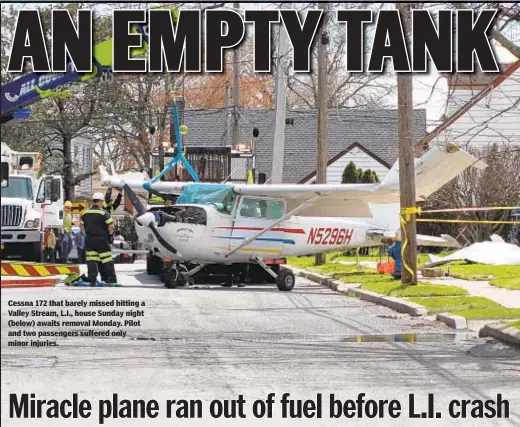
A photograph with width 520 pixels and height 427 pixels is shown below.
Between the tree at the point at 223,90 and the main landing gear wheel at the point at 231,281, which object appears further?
the tree at the point at 223,90

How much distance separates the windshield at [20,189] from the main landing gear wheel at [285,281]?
32.5 feet

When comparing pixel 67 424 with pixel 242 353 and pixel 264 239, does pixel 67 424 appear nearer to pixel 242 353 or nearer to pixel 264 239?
pixel 242 353

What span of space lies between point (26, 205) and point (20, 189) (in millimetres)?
1399

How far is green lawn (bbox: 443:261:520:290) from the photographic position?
2305 centimetres

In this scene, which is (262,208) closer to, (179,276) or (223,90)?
(179,276)

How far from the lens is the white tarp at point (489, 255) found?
29.5 metres

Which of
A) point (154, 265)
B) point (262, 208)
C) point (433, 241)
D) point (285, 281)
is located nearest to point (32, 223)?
point (154, 265)

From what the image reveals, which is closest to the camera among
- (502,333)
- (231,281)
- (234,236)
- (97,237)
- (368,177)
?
(502,333)

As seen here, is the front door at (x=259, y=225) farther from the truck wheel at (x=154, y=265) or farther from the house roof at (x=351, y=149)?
the house roof at (x=351, y=149)

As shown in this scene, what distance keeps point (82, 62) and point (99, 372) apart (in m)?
4.68

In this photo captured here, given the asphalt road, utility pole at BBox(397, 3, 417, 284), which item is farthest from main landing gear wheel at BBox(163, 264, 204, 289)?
the asphalt road

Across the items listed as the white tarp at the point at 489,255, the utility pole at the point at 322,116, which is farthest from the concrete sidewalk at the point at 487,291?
the utility pole at the point at 322,116

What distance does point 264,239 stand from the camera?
25266 millimetres

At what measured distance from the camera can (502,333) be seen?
14578 millimetres
